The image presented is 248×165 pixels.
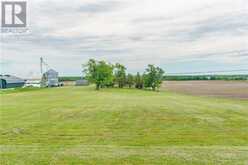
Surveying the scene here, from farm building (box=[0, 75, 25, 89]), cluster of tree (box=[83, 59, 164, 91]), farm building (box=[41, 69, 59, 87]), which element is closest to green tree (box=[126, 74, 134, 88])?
cluster of tree (box=[83, 59, 164, 91])

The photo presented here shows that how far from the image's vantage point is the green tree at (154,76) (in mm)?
56969

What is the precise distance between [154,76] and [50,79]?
110 feet

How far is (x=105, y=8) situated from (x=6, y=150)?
16408mm

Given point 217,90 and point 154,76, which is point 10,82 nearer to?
point 154,76

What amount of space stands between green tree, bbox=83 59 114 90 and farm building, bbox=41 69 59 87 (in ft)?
81.1

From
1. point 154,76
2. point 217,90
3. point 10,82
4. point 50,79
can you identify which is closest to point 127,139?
point 217,90

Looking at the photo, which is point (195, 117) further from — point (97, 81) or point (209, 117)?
point (97, 81)

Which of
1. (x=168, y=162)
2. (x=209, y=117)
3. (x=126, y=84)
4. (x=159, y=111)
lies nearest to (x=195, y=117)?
(x=209, y=117)

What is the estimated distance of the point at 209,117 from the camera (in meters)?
15.2

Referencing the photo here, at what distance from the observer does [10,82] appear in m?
70.8

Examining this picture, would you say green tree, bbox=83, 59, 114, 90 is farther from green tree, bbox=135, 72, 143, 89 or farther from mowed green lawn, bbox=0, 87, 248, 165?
mowed green lawn, bbox=0, 87, 248, 165

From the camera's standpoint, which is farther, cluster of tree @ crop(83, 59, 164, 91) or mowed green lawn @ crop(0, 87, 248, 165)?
cluster of tree @ crop(83, 59, 164, 91)

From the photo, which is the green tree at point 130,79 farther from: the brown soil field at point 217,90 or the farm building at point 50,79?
the farm building at point 50,79

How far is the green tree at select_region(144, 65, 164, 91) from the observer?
Result: 187 ft
